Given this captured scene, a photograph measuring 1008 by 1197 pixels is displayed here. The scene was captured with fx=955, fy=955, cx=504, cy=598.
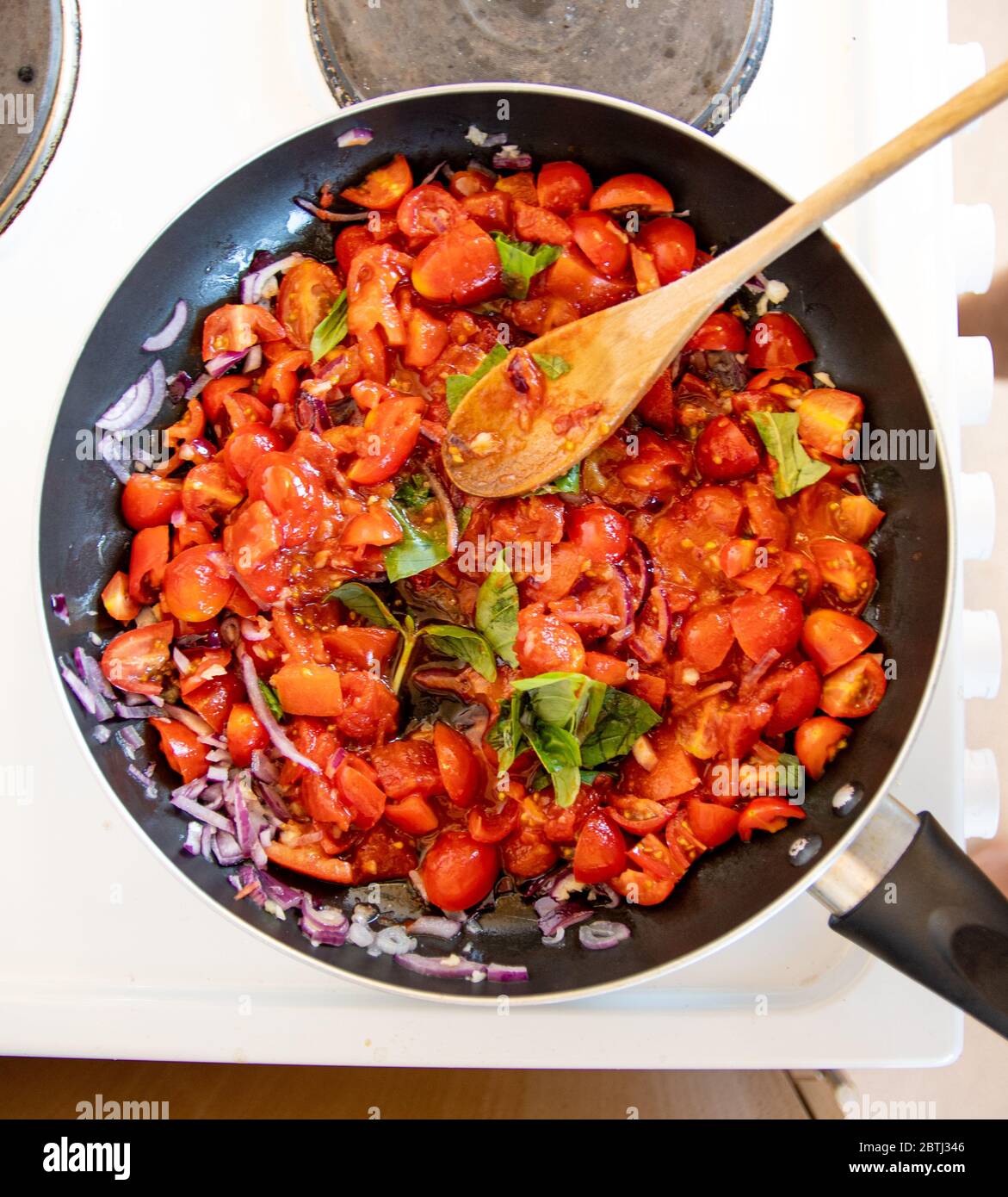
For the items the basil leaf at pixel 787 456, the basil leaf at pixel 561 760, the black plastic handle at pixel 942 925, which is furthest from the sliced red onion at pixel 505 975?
the basil leaf at pixel 787 456

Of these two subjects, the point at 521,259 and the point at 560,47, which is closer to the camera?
the point at 521,259

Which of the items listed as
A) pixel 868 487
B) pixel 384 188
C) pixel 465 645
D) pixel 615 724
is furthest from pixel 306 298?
pixel 868 487

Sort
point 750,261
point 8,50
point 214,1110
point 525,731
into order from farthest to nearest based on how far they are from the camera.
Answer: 1. point 214,1110
2. point 8,50
3. point 525,731
4. point 750,261

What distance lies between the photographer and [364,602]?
1.61 meters

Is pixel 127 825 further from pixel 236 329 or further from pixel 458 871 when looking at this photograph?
pixel 236 329

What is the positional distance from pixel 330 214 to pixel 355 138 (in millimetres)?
137

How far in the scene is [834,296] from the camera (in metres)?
1.57

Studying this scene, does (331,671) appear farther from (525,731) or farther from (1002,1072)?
(1002,1072)

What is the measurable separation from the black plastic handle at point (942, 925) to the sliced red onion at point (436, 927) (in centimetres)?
62

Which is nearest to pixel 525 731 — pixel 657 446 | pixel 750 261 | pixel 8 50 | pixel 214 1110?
pixel 657 446

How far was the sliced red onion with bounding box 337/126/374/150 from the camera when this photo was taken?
1.63 metres

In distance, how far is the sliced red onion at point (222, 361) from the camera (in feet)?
5.50

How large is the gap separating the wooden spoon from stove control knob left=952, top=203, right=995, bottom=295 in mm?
652

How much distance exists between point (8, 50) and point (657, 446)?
4.76 feet
